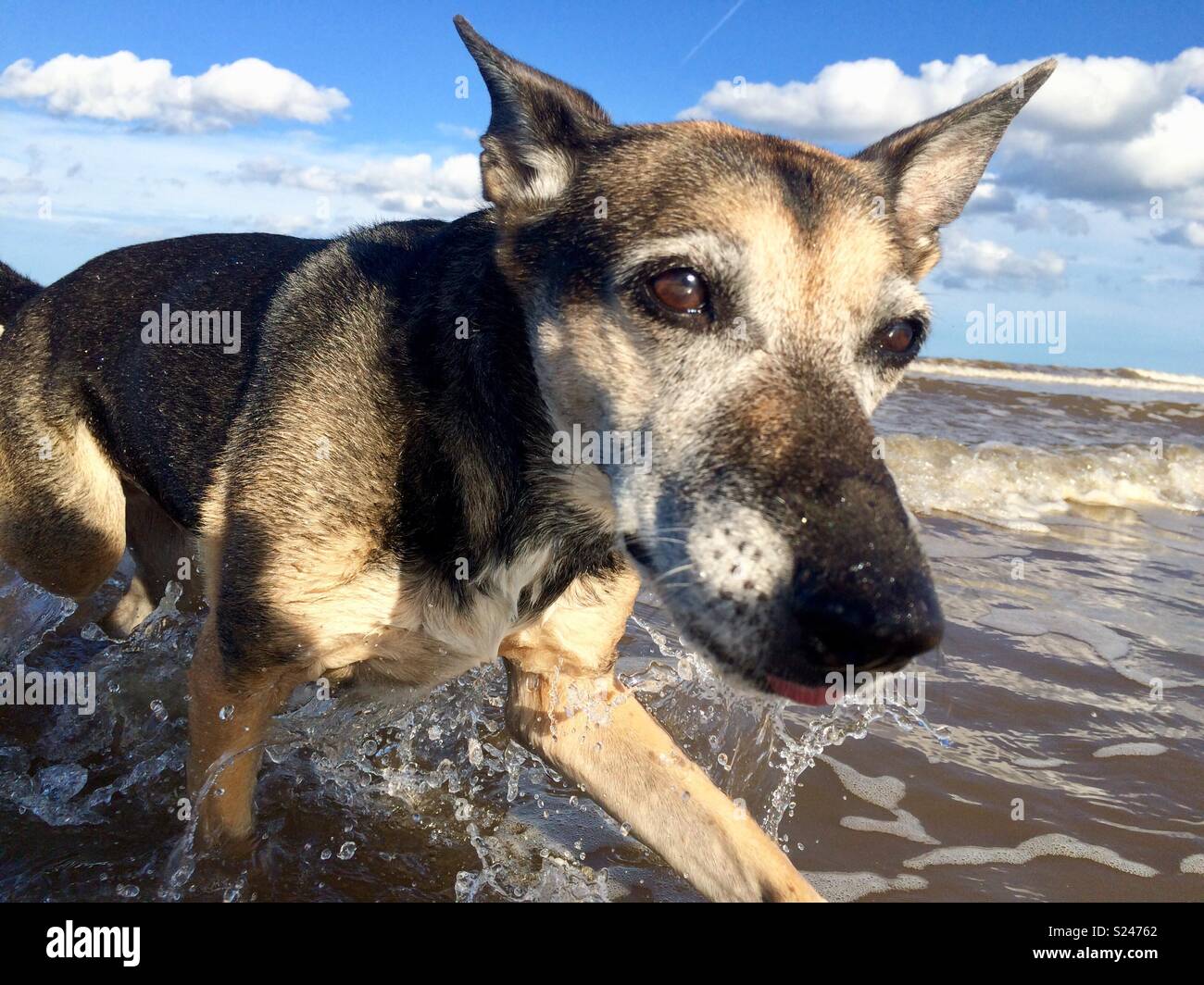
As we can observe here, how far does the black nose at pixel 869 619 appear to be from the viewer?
7.15ft

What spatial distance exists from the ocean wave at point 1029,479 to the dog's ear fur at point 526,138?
6.37 m

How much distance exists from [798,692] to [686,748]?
8.27 ft

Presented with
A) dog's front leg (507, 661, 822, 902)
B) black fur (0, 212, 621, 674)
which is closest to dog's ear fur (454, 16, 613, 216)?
black fur (0, 212, 621, 674)

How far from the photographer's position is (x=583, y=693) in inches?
151

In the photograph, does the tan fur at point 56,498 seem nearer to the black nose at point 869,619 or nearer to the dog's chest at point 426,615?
the dog's chest at point 426,615

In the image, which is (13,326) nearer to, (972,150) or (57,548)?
(57,548)

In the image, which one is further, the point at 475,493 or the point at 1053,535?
the point at 1053,535

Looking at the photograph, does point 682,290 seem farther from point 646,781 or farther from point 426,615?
point 646,781

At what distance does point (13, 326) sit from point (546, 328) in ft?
9.96

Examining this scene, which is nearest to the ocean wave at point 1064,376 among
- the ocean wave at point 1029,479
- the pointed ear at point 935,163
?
the ocean wave at point 1029,479

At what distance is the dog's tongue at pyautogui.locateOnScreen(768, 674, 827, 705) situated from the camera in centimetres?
240

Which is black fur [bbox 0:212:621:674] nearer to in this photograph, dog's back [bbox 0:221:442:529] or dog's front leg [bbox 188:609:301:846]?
dog's back [bbox 0:221:442:529]

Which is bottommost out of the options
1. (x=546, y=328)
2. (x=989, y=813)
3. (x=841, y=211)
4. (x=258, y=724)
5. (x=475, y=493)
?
(x=989, y=813)

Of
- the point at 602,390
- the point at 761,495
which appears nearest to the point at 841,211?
the point at 602,390
